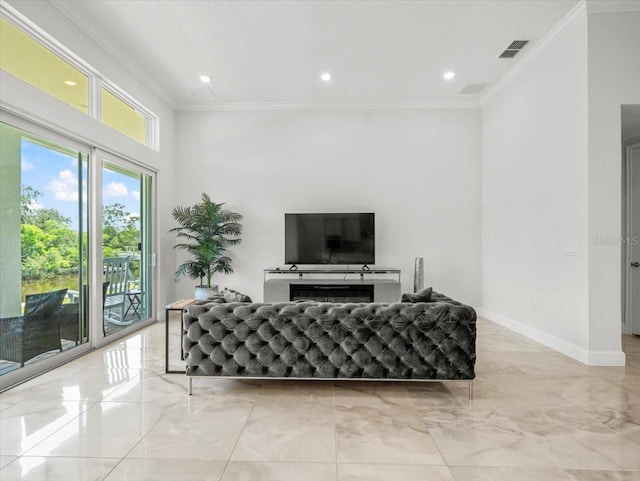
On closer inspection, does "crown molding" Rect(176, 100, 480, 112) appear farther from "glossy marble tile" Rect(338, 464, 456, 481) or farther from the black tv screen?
→ "glossy marble tile" Rect(338, 464, 456, 481)

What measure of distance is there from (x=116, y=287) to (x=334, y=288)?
9.92 feet

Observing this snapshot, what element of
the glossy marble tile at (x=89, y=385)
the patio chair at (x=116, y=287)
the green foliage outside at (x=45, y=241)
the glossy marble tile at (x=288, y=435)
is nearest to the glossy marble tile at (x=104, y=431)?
the glossy marble tile at (x=89, y=385)

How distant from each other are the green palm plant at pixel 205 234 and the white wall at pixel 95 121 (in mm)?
234

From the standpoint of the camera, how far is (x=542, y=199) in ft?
13.8

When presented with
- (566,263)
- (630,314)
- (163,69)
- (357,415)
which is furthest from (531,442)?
(163,69)

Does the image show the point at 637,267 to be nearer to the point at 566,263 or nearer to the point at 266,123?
the point at 566,263

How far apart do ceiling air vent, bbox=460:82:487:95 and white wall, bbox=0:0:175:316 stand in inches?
187

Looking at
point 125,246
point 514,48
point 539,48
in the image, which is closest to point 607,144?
point 539,48

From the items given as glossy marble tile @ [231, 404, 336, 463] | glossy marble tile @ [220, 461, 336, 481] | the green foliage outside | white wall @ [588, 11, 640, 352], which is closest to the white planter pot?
the green foliage outside

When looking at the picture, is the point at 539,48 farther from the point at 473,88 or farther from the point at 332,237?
the point at 332,237

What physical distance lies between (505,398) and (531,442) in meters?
0.63

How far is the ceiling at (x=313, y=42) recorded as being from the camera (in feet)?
11.5

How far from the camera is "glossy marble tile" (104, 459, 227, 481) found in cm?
178

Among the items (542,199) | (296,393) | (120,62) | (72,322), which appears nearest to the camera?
(296,393)
